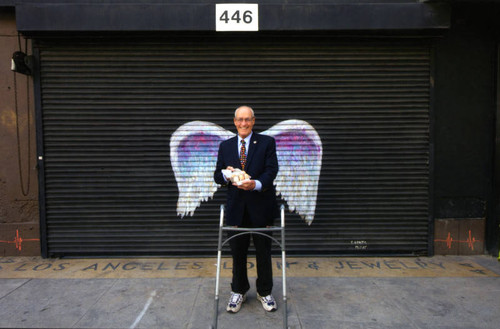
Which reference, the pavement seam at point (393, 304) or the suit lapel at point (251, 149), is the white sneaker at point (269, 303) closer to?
the pavement seam at point (393, 304)

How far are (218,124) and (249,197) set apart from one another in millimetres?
2064

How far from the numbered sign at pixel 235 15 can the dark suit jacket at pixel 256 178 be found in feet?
7.04

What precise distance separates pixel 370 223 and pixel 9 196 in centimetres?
565

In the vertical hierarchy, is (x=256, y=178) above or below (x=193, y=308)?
above

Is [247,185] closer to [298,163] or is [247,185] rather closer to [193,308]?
[193,308]

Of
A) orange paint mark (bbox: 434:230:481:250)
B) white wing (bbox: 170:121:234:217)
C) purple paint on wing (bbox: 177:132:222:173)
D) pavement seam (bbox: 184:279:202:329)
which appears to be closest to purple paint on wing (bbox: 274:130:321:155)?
white wing (bbox: 170:121:234:217)

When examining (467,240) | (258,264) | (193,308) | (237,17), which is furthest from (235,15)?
(467,240)

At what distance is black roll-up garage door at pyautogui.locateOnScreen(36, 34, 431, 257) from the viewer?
5297mm

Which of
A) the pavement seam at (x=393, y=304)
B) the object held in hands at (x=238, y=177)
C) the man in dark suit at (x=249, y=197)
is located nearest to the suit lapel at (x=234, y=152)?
the man in dark suit at (x=249, y=197)

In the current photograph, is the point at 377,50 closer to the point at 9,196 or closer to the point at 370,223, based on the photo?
the point at 370,223

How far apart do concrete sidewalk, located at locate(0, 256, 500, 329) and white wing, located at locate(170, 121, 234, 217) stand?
99cm

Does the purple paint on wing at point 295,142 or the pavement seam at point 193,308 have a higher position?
the purple paint on wing at point 295,142

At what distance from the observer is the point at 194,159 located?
5.38 m

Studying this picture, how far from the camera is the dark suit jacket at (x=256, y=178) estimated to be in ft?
11.8
